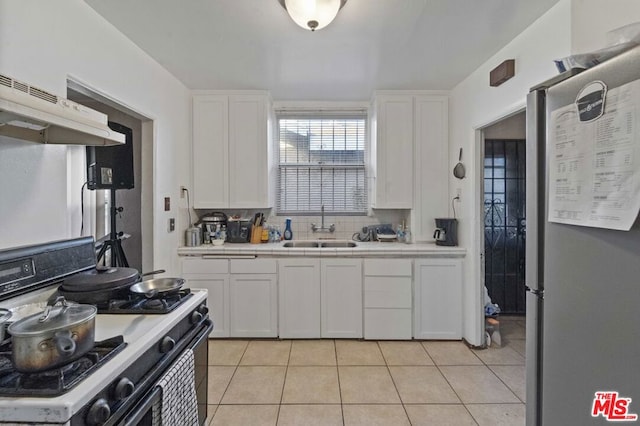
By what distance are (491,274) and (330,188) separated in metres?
2.16

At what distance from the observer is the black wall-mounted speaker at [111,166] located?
2.20 m

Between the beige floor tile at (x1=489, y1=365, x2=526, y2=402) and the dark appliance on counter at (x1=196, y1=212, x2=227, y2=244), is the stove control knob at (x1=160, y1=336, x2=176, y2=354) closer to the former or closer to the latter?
the dark appliance on counter at (x1=196, y1=212, x2=227, y2=244)

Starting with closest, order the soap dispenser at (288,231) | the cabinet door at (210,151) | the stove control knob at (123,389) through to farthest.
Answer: the stove control knob at (123,389) → the cabinet door at (210,151) → the soap dispenser at (288,231)

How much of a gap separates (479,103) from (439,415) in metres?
2.44

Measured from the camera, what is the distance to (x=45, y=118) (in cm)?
101

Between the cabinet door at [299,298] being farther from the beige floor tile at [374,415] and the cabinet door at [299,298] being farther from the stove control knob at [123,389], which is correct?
the stove control knob at [123,389]

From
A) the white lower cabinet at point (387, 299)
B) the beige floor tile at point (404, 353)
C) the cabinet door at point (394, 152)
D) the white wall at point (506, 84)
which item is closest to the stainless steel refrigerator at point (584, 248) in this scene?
the white wall at point (506, 84)

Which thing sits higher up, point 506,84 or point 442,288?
point 506,84

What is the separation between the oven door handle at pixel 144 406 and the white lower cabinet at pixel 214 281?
1973 millimetres

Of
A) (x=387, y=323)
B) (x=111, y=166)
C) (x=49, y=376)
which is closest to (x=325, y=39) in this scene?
(x=111, y=166)

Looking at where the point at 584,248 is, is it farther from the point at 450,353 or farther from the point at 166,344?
the point at 450,353

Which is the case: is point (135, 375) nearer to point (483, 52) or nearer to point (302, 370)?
point (302, 370)

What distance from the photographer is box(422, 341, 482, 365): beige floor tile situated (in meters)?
2.59

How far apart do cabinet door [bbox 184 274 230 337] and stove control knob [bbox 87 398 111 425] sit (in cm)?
218
